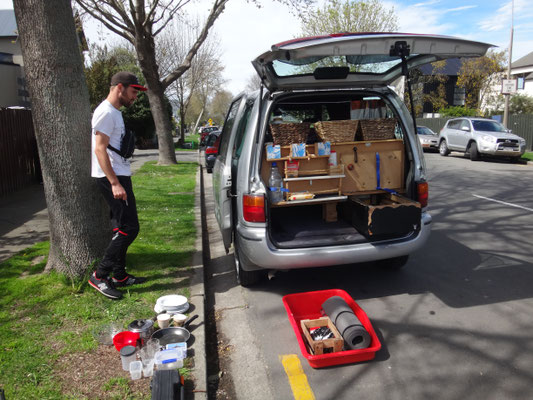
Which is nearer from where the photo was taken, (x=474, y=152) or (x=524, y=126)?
(x=474, y=152)

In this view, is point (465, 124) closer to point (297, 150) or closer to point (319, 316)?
point (297, 150)

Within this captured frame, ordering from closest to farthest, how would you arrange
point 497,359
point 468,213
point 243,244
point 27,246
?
point 497,359, point 243,244, point 27,246, point 468,213

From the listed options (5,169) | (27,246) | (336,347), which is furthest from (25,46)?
(5,169)

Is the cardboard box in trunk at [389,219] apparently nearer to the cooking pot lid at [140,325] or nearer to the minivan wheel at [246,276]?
the minivan wheel at [246,276]

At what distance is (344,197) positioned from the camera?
14.6 ft

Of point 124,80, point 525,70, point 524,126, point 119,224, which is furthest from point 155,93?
point 525,70

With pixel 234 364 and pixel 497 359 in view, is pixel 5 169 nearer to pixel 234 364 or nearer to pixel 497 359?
pixel 234 364

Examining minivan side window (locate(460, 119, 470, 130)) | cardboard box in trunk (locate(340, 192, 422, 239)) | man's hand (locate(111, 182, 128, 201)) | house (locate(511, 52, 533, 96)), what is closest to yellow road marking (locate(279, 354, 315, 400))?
cardboard box in trunk (locate(340, 192, 422, 239))

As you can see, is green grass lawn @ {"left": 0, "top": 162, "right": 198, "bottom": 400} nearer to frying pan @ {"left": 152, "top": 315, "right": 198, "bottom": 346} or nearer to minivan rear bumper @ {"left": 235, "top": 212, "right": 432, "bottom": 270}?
frying pan @ {"left": 152, "top": 315, "right": 198, "bottom": 346}

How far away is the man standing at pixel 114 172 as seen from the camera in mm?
3781

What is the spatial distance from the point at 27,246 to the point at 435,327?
5.10 meters

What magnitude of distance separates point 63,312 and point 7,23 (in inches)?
1220

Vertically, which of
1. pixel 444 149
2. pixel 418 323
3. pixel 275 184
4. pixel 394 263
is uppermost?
pixel 275 184

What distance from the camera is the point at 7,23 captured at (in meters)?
27.7
